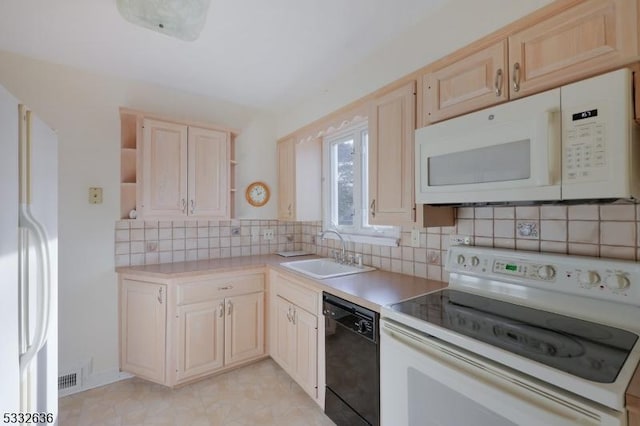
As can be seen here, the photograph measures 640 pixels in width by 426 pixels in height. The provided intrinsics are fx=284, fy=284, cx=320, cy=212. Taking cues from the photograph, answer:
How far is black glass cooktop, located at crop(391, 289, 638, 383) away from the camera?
80 cm

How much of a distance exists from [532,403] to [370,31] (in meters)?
1.84

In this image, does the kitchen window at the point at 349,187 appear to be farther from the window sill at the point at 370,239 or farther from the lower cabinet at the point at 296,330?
the lower cabinet at the point at 296,330

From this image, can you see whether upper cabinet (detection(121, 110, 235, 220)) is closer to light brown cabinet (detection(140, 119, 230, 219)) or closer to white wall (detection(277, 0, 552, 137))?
light brown cabinet (detection(140, 119, 230, 219))

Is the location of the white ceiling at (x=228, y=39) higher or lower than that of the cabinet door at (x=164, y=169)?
higher

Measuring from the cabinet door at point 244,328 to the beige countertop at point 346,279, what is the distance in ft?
0.90

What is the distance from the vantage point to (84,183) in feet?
6.94

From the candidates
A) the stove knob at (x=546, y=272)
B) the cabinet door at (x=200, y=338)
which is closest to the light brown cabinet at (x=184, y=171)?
the cabinet door at (x=200, y=338)

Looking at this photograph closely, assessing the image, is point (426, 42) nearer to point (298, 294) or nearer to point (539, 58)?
point (539, 58)

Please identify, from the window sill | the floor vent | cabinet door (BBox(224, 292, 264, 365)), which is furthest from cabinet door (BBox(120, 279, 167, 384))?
the window sill

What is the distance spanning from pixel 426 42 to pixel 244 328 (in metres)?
2.32

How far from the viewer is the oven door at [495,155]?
3.29 feet

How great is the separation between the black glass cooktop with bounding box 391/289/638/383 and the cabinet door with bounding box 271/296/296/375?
3.41ft

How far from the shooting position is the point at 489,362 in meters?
0.91

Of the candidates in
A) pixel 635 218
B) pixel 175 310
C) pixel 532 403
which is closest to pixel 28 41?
pixel 175 310
